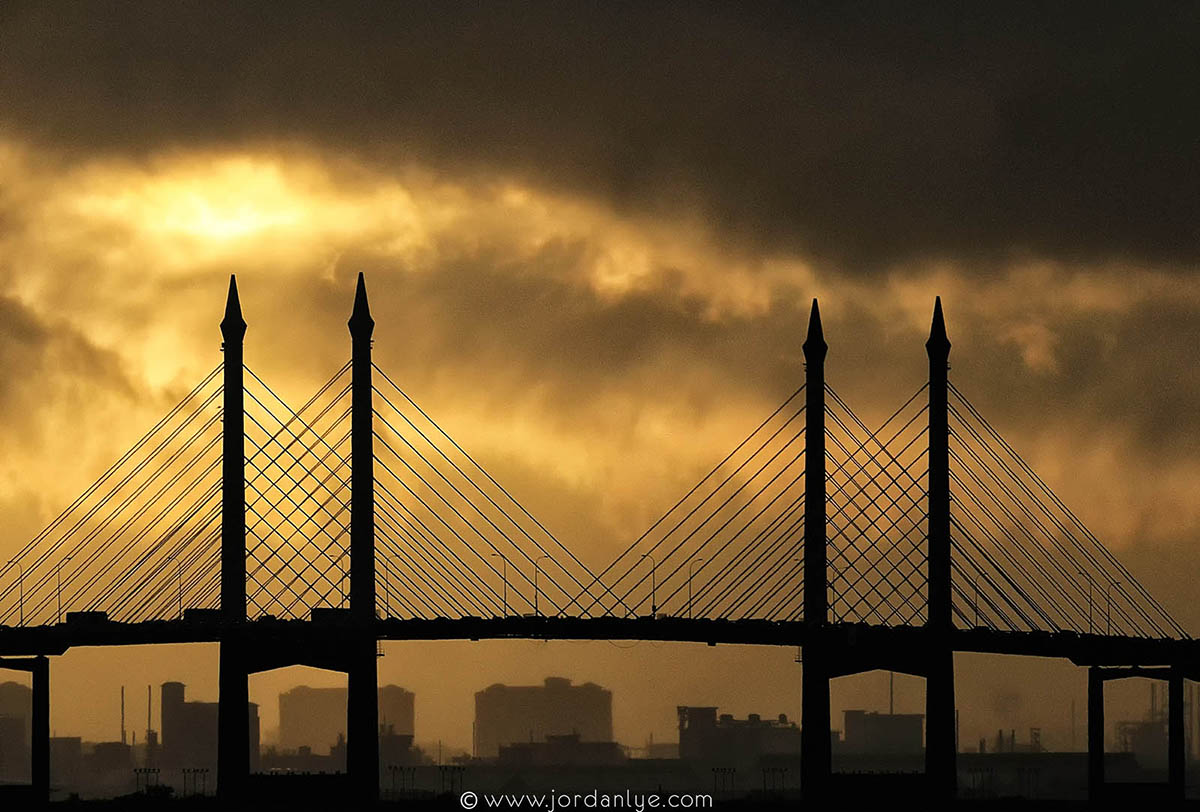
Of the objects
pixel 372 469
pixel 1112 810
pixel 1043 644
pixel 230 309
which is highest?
pixel 230 309

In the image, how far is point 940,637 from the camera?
94.4 metres

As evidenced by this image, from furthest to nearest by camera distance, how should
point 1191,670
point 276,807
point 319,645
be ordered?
point 1191,670
point 319,645
point 276,807

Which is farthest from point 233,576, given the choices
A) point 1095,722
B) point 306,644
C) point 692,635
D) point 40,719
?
point 1095,722

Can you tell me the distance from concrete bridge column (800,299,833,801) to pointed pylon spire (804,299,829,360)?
3016 millimetres

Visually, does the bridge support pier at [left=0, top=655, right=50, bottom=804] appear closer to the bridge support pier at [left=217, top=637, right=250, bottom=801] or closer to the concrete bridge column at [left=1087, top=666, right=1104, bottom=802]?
the bridge support pier at [left=217, top=637, right=250, bottom=801]

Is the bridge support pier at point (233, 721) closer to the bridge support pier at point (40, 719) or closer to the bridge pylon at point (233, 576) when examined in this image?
the bridge pylon at point (233, 576)

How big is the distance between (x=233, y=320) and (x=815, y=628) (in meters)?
24.5

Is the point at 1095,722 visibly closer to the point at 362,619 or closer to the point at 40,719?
the point at 362,619

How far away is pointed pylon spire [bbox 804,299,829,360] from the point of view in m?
99.2

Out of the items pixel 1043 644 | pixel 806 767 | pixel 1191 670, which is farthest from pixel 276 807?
pixel 1191 670

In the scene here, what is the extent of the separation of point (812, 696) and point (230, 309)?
85.5 ft

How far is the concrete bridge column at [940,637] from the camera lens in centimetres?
9308

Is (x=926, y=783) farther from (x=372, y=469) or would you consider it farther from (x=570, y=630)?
(x=372, y=469)

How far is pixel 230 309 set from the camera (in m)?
95.8
